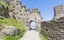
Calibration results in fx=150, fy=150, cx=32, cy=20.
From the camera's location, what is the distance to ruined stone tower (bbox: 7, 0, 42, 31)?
41125 mm

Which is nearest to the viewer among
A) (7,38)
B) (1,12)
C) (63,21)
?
(63,21)

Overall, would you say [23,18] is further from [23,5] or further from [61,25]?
[61,25]

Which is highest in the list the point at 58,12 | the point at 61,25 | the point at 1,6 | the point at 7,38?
the point at 1,6

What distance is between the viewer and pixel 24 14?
138 feet

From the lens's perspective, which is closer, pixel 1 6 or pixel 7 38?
pixel 7 38

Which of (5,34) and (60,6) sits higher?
(60,6)

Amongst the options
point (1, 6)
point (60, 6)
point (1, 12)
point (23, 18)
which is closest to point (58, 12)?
point (60, 6)

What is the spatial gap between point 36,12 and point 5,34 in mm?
28879

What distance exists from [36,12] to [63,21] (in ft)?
112

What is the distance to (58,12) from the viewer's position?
33.2 ft

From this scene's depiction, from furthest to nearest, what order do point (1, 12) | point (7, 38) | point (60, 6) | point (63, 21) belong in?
1. point (1, 12)
2. point (7, 38)
3. point (60, 6)
4. point (63, 21)

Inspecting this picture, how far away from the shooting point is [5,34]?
1385 centimetres

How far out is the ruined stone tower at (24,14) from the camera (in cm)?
4112

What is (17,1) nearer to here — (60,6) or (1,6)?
(1,6)
